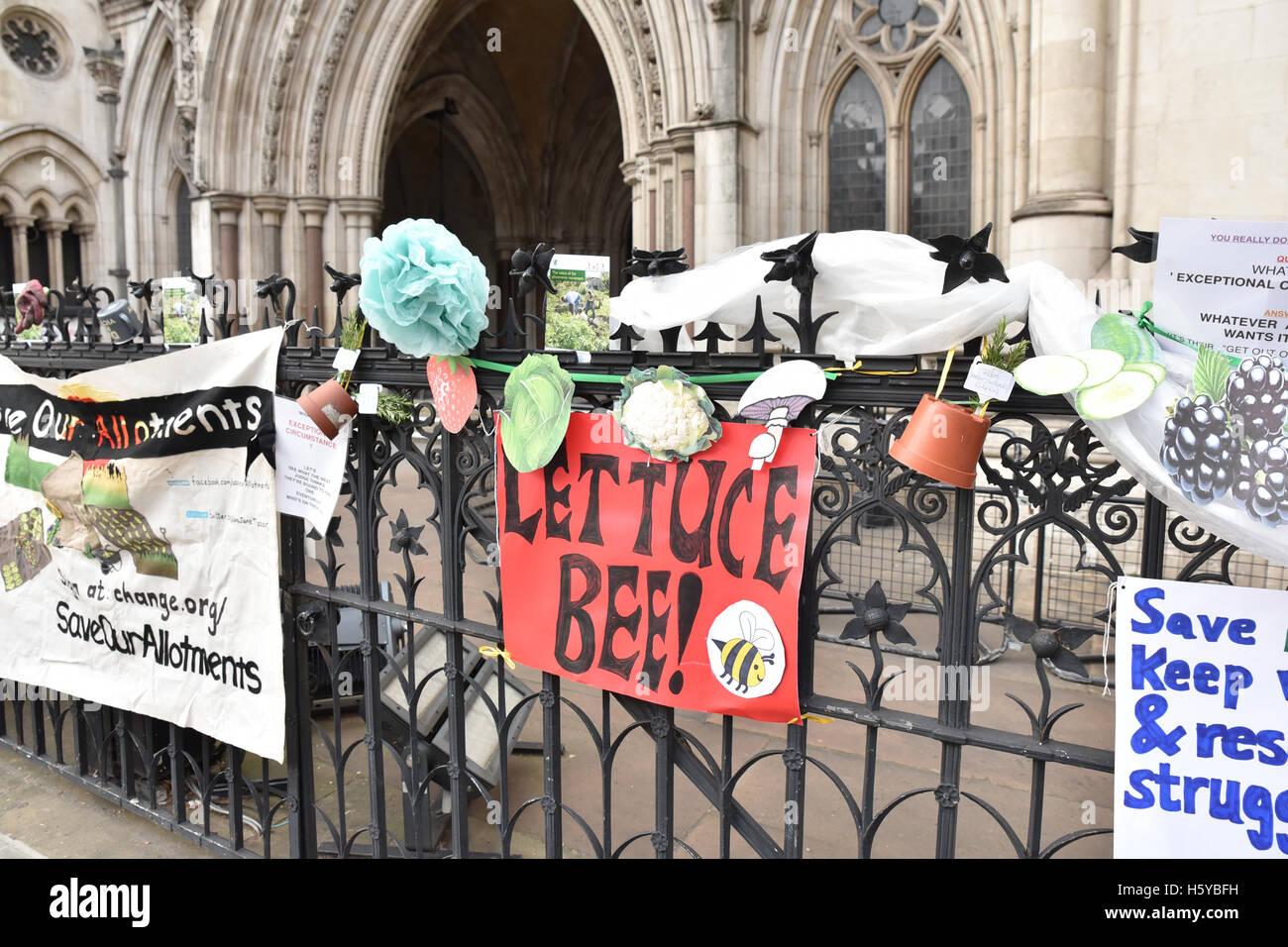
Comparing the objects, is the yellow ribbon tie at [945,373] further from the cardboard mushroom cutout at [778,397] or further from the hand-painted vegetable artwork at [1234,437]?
the hand-painted vegetable artwork at [1234,437]

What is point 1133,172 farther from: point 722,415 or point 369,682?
point 369,682

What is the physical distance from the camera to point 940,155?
30.3 feet

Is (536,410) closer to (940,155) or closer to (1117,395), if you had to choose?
(1117,395)

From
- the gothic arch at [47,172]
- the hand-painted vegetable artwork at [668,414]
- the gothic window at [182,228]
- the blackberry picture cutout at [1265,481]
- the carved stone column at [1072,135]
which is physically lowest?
the blackberry picture cutout at [1265,481]

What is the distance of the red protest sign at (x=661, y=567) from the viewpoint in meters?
2.37

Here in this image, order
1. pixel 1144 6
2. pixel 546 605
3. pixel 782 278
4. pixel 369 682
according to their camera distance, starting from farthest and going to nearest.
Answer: pixel 1144 6
pixel 369 682
pixel 546 605
pixel 782 278

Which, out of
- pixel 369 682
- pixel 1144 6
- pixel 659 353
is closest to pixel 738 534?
pixel 659 353

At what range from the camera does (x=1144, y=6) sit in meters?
5.80

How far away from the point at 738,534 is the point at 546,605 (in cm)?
69

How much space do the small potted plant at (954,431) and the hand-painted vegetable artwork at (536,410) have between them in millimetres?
1018

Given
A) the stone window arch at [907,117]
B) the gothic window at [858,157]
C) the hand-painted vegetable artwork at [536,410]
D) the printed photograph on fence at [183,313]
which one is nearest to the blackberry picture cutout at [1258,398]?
the hand-painted vegetable artwork at [536,410]

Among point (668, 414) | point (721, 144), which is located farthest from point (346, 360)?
point (721, 144)
